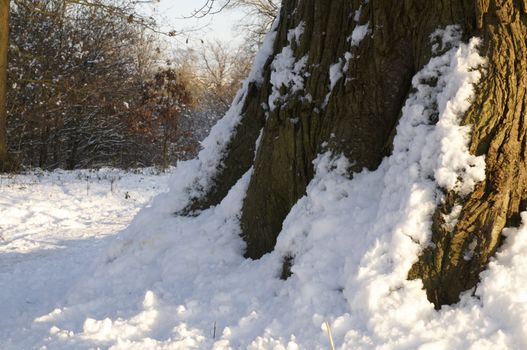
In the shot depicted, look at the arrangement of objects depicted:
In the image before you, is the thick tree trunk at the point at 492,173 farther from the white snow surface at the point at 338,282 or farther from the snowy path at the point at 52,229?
the snowy path at the point at 52,229

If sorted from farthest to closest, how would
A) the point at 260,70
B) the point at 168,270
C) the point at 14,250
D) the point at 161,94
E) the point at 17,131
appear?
the point at 161,94 < the point at 17,131 < the point at 14,250 < the point at 260,70 < the point at 168,270

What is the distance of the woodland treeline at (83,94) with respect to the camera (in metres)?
16.0

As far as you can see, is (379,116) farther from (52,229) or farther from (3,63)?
(3,63)

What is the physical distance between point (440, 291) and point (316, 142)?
1374mm

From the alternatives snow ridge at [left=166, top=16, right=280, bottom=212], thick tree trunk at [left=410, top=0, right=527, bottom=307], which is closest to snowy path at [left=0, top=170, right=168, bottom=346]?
snow ridge at [left=166, top=16, right=280, bottom=212]

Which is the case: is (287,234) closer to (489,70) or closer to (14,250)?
(489,70)

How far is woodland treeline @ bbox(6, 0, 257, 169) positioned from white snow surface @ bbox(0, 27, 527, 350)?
11350mm

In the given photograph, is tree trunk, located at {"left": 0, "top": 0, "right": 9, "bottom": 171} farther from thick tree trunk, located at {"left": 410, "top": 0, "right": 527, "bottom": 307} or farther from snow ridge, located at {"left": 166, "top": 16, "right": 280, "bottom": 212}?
thick tree trunk, located at {"left": 410, "top": 0, "right": 527, "bottom": 307}

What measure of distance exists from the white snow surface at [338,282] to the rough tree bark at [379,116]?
0.09 meters

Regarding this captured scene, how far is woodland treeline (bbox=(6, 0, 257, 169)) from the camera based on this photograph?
15961 millimetres

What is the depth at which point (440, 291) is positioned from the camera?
2.69 meters

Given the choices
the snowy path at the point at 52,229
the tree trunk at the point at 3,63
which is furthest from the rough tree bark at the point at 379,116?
the tree trunk at the point at 3,63

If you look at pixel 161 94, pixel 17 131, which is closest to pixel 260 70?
pixel 17 131

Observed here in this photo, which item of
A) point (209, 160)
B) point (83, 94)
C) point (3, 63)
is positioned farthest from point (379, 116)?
point (83, 94)
